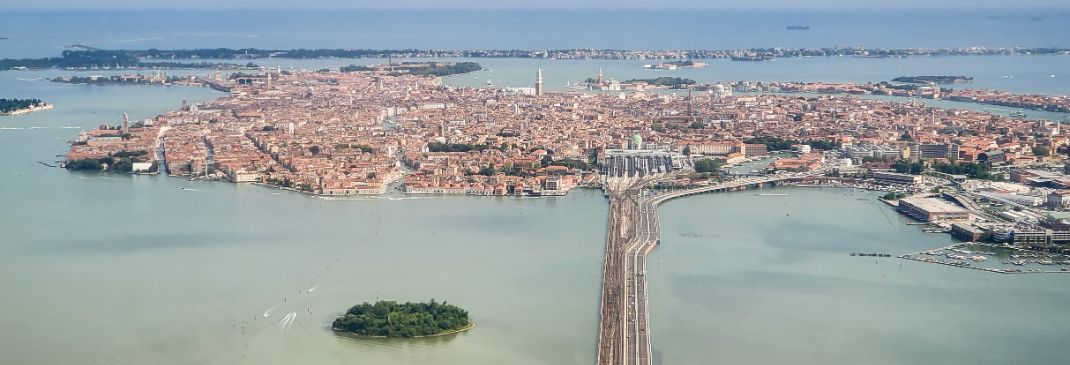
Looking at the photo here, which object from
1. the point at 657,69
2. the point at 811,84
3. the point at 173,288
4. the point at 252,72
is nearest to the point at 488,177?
the point at 173,288

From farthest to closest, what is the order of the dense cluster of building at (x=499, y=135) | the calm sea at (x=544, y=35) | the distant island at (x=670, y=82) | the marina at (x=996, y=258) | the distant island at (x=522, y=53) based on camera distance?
the calm sea at (x=544, y=35)
the distant island at (x=522, y=53)
the distant island at (x=670, y=82)
the dense cluster of building at (x=499, y=135)
the marina at (x=996, y=258)

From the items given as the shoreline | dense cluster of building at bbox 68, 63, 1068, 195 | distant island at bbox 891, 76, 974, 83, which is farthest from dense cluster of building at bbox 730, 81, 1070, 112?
the shoreline

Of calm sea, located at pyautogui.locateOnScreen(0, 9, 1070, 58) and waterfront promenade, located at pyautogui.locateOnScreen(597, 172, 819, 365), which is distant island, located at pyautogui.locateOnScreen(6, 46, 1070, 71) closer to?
calm sea, located at pyautogui.locateOnScreen(0, 9, 1070, 58)

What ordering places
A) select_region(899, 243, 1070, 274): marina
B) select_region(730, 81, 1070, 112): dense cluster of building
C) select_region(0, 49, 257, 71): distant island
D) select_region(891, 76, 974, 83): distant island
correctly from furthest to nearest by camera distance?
select_region(0, 49, 257, 71): distant island → select_region(891, 76, 974, 83): distant island → select_region(730, 81, 1070, 112): dense cluster of building → select_region(899, 243, 1070, 274): marina

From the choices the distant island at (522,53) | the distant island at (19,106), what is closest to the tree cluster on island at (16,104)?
the distant island at (19,106)

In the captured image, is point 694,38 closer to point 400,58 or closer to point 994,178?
point 400,58

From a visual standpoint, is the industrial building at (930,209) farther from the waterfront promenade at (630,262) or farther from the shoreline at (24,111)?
the shoreline at (24,111)

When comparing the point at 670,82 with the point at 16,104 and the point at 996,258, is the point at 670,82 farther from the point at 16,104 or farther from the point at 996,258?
the point at 996,258
